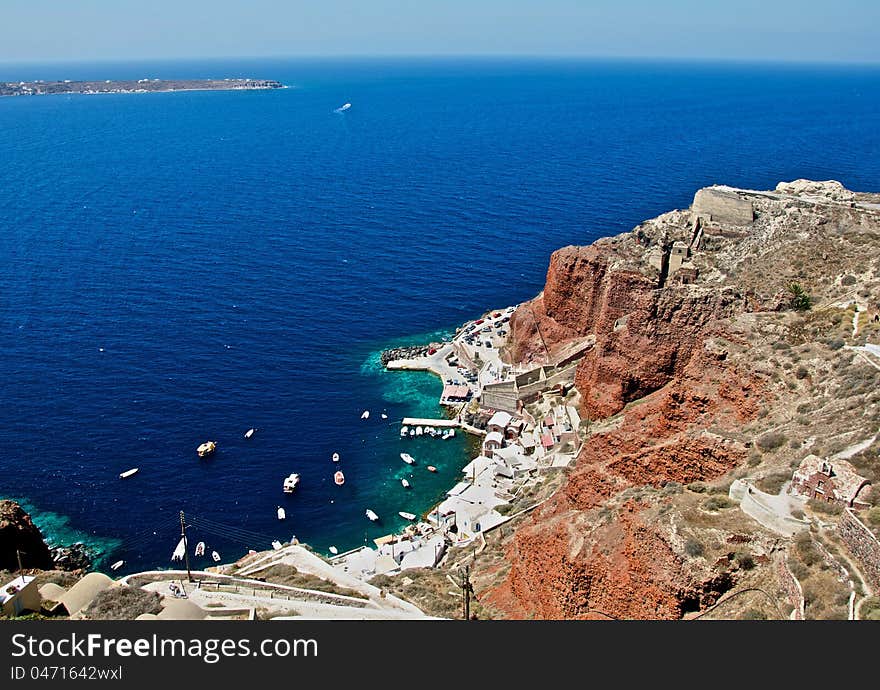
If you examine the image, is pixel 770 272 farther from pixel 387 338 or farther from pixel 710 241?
pixel 387 338

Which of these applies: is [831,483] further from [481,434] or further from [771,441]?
[481,434]

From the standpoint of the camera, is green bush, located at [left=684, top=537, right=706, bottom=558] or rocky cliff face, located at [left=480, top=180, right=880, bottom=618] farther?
rocky cliff face, located at [left=480, top=180, right=880, bottom=618]

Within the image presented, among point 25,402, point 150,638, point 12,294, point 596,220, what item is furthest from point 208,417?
point 596,220

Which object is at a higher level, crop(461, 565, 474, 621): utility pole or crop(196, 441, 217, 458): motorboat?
crop(461, 565, 474, 621): utility pole

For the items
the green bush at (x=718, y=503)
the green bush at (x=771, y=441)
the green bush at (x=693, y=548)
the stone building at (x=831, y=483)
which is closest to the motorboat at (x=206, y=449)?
the green bush at (x=718, y=503)

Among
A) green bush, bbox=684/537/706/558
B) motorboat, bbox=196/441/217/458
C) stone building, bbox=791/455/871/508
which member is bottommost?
motorboat, bbox=196/441/217/458

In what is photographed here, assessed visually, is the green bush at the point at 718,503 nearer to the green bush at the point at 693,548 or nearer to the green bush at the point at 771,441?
the green bush at the point at 693,548

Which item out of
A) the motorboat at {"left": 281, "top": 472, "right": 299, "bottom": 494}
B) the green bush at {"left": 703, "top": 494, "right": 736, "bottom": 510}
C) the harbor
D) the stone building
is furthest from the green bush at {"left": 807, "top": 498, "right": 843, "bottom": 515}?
the motorboat at {"left": 281, "top": 472, "right": 299, "bottom": 494}

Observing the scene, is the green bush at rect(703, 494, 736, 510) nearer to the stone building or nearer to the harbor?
the stone building
